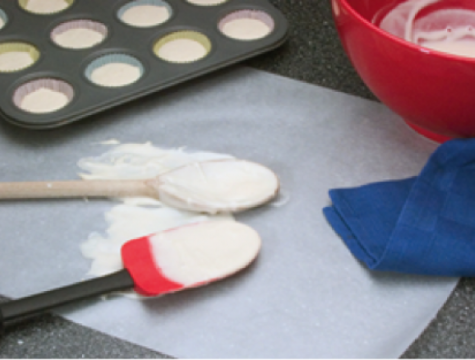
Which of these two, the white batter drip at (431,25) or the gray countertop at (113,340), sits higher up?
the white batter drip at (431,25)

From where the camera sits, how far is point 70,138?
85cm

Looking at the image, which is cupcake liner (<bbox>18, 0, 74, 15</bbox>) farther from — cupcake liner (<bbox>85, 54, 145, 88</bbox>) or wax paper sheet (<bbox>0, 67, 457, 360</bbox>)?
wax paper sheet (<bbox>0, 67, 457, 360</bbox>)

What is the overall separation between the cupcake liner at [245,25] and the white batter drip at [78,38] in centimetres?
22

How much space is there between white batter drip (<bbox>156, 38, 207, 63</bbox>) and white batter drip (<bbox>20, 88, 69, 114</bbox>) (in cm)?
19

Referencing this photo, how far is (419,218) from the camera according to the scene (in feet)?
2.23

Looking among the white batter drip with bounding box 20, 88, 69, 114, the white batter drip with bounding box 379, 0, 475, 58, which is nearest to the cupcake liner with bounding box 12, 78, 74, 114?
the white batter drip with bounding box 20, 88, 69, 114

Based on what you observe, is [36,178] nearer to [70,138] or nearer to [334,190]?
[70,138]

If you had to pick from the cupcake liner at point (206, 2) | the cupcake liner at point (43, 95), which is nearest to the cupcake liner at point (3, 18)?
the cupcake liner at point (43, 95)

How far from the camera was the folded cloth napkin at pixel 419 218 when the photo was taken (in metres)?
0.65

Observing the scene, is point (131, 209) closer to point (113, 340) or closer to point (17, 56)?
point (113, 340)

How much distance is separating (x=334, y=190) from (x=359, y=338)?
8.2 inches

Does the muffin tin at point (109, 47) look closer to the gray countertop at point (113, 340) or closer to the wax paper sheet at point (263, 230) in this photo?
the wax paper sheet at point (263, 230)

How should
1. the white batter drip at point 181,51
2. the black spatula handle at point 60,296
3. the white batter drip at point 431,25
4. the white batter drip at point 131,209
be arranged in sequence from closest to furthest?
the black spatula handle at point 60,296
the white batter drip at point 131,209
the white batter drip at point 431,25
the white batter drip at point 181,51

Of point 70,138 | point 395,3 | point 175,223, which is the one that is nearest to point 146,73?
point 70,138
